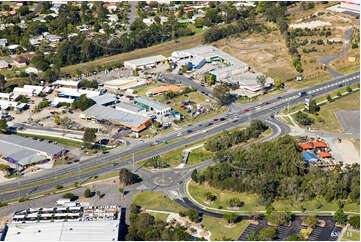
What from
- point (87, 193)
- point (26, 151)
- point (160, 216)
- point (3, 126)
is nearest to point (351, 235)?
point (160, 216)

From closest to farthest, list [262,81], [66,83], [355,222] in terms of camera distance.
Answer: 1. [355,222]
2. [262,81]
3. [66,83]

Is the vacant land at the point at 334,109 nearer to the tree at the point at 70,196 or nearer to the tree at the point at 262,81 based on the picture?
the tree at the point at 262,81

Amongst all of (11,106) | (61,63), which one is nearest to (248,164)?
(11,106)

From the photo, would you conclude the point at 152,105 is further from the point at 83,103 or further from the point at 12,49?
the point at 12,49

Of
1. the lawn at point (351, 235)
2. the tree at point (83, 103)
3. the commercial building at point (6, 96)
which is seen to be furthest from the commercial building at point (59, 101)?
the lawn at point (351, 235)

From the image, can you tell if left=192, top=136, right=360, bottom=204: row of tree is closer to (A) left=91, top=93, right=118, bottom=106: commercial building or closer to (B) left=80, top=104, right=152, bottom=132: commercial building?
(B) left=80, top=104, right=152, bottom=132: commercial building
